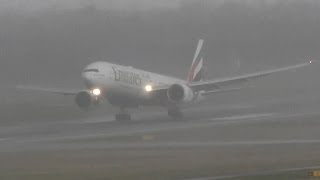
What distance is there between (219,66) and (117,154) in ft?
130

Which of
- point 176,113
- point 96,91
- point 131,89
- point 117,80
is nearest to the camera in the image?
point 96,91

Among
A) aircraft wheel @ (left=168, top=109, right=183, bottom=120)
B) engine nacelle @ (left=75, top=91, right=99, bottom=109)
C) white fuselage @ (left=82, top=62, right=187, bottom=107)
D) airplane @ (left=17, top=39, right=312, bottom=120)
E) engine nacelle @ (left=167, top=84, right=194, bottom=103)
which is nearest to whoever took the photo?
engine nacelle @ (left=75, top=91, right=99, bottom=109)

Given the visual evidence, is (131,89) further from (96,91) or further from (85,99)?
A: (85,99)

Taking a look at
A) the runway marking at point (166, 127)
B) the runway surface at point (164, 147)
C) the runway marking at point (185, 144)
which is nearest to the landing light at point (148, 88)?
the runway surface at point (164, 147)

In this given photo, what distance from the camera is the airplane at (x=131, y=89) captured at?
A: 52781mm

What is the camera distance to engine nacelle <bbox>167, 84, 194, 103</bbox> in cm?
5397

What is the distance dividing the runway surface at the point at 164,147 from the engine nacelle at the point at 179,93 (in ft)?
4.55

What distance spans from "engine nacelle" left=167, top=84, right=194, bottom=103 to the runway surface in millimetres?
1386

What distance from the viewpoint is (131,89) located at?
→ 5419 cm

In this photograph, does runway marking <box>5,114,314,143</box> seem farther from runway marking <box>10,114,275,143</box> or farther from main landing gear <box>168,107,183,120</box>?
main landing gear <box>168,107,183,120</box>

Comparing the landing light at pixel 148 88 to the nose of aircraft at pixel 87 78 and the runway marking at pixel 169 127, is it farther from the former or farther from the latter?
the runway marking at pixel 169 127

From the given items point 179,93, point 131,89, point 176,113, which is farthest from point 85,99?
point 179,93

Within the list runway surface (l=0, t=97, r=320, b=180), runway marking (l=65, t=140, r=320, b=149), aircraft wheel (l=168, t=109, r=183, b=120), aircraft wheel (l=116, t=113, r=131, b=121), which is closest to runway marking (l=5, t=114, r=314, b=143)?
runway surface (l=0, t=97, r=320, b=180)

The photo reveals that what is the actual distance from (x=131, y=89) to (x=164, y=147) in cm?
1951
